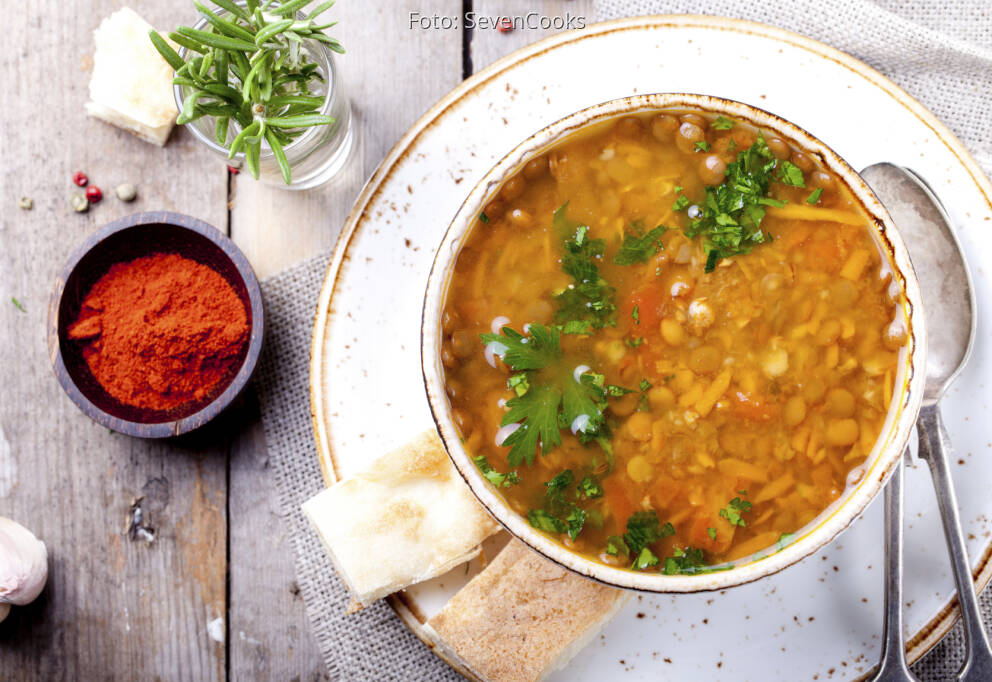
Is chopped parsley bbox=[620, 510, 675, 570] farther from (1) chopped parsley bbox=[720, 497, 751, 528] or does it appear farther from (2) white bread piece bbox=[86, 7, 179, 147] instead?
(2) white bread piece bbox=[86, 7, 179, 147]

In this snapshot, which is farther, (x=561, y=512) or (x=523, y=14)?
(x=523, y=14)

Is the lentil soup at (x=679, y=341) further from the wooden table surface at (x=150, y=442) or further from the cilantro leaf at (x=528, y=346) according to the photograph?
the wooden table surface at (x=150, y=442)

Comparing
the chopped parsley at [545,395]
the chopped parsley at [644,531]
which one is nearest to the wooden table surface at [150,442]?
the chopped parsley at [545,395]

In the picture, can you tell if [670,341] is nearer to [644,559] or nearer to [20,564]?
[644,559]

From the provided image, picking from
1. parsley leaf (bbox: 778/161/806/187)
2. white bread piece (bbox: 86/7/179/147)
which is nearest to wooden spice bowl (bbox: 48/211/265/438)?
white bread piece (bbox: 86/7/179/147)

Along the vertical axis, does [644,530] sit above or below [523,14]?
below

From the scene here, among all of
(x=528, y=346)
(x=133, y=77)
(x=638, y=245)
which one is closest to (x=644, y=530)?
(x=528, y=346)
